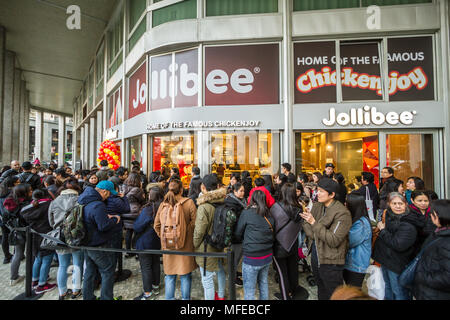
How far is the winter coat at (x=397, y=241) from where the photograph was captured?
7.92 feet

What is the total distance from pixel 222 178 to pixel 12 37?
20.9 m

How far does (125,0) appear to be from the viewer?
438 inches

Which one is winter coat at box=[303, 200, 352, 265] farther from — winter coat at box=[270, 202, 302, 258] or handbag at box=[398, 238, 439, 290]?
handbag at box=[398, 238, 439, 290]

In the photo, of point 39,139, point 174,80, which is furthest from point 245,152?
point 39,139

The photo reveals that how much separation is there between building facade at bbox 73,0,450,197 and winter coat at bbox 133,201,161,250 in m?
4.68

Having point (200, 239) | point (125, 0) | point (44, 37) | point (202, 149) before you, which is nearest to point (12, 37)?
point (44, 37)

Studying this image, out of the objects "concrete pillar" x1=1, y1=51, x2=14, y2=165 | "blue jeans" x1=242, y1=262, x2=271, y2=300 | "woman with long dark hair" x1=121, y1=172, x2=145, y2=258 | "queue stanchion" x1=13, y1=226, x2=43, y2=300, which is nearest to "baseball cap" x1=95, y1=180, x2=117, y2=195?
"woman with long dark hair" x1=121, y1=172, x2=145, y2=258

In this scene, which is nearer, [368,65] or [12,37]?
[368,65]

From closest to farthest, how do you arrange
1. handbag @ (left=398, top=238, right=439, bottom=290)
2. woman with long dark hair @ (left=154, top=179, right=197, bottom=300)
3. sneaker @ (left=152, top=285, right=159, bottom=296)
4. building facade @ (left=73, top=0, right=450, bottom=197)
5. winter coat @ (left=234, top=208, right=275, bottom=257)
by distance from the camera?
handbag @ (left=398, top=238, right=439, bottom=290) < winter coat @ (left=234, top=208, right=275, bottom=257) < woman with long dark hair @ (left=154, top=179, right=197, bottom=300) < sneaker @ (left=152, top=285, right=159, bottom=296) < building facade @ (left=73, top=0, right=450, bottom=197)

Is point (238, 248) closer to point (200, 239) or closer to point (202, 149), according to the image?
point (200, 239)

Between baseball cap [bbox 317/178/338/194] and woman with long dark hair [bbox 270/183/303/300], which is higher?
baseball cap [bbox 317/178/338/194]

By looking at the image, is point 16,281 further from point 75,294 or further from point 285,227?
point 285,227

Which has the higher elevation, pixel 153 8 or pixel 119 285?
pixel 153 8

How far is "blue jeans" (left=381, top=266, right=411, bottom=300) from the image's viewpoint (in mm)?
2617
